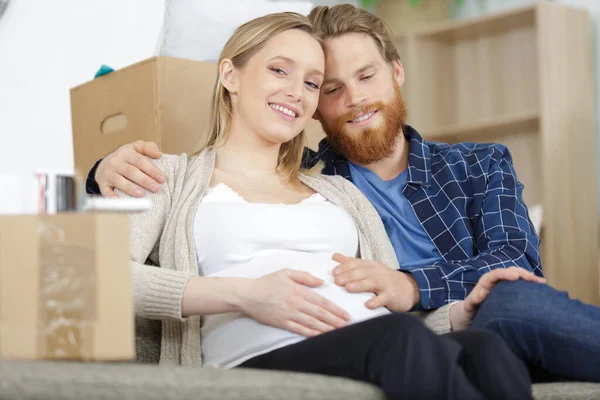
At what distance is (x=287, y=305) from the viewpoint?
1.10 metres

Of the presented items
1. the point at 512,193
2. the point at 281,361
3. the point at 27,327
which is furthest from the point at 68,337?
the point at 512,193

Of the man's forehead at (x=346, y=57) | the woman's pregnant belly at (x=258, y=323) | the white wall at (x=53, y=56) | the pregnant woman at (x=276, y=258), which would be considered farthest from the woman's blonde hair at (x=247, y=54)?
the white wall at (x=53, y=56)

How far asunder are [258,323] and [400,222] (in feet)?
1.70

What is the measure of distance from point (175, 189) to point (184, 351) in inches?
11.3

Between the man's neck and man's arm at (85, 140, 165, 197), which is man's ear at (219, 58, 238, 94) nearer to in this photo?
man's arm at (85, 140, 165, 197)

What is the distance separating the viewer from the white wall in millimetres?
2555

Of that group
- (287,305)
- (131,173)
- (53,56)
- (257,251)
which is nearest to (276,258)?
(257,251)

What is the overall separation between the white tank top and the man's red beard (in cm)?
28

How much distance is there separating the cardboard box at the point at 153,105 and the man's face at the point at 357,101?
28 cm

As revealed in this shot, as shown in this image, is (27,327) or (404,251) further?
(404,251)

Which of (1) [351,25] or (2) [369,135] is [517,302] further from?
(1) [351,25]

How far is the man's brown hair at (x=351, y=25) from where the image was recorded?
168cm

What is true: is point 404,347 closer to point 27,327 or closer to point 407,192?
point 27,327

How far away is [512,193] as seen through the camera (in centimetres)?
154
